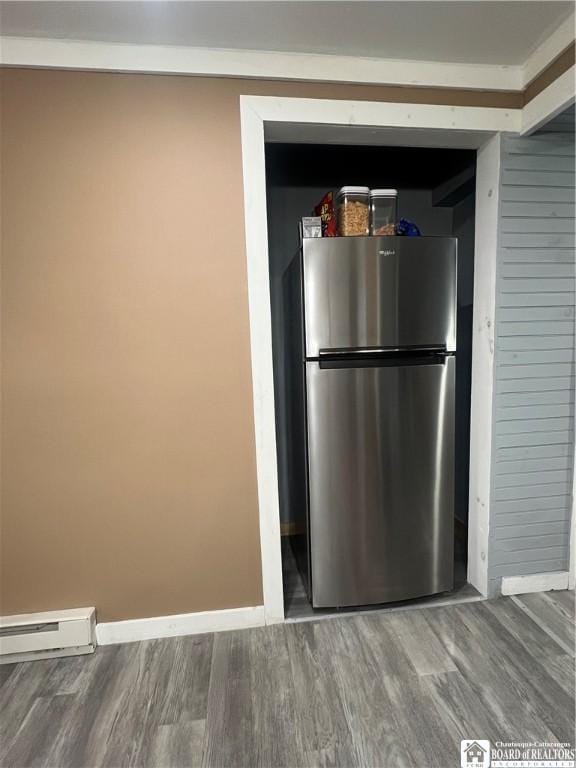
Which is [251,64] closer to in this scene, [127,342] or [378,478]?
[127,342]

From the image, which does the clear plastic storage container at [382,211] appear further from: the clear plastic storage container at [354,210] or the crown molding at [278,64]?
the crown molding at [278,64]

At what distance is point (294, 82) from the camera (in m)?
1.67

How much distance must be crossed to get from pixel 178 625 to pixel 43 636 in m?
0.53

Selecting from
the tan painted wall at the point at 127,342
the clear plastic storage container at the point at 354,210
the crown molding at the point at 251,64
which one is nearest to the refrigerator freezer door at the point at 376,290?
the clear plastic storage container at the point at 354,210

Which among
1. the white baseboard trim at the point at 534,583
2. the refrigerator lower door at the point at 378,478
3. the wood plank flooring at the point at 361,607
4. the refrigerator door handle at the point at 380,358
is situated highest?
the refrigerator door handle at the point at 380,358

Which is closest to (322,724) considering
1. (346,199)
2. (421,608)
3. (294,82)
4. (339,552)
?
(339,552)

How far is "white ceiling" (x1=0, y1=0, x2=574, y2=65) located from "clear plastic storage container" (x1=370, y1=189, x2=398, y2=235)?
0.51m

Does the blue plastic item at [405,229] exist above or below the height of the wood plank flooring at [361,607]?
above

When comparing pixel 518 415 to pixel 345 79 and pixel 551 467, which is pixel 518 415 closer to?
pixel 551 467

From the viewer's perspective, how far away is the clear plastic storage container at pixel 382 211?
180cm

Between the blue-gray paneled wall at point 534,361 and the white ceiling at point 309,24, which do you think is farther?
the blue-gray paneled wall at point 534,361

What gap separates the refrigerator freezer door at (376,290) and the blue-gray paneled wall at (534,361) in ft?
1.02

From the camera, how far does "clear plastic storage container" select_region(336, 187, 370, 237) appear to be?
70.1 inches

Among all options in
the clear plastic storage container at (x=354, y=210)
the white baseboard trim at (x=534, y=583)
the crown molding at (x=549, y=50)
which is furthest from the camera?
the white baseboard trim at (x=534, y=583)
